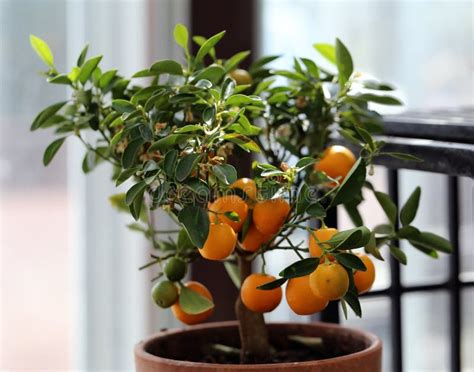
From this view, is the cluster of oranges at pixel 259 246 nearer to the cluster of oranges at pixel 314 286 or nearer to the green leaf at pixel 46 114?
the cluster of oranges at pixel 314 286

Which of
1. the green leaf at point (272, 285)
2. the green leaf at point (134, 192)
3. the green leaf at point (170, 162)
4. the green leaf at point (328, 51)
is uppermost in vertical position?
the green leaf at point (328, 51)

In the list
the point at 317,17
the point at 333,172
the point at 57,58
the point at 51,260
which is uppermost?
the point at 317,17

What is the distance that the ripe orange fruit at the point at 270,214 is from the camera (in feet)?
2.51

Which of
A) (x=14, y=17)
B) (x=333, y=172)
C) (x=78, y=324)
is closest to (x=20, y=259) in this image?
(x=78, y=324)

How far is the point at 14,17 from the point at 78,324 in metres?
0.56

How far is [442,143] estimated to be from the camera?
34.2 inches

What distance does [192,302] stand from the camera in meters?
0.82

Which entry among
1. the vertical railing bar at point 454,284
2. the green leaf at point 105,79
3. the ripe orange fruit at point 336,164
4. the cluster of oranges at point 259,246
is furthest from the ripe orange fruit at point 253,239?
the vertical railing bar at point 454,284

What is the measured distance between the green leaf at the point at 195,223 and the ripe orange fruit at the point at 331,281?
3.8 inches

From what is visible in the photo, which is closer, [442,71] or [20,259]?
[20,259]

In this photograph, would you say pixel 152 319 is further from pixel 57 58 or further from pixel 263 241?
pixel 263 241

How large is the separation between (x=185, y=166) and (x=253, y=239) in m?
0.15

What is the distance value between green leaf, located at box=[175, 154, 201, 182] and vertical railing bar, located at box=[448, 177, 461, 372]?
62cm

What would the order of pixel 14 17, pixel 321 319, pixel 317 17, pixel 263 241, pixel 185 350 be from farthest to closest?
pixel 317 17 < pixel 14 17 < pixel 321 319 < pixel 185 350 < pixel 263 241
